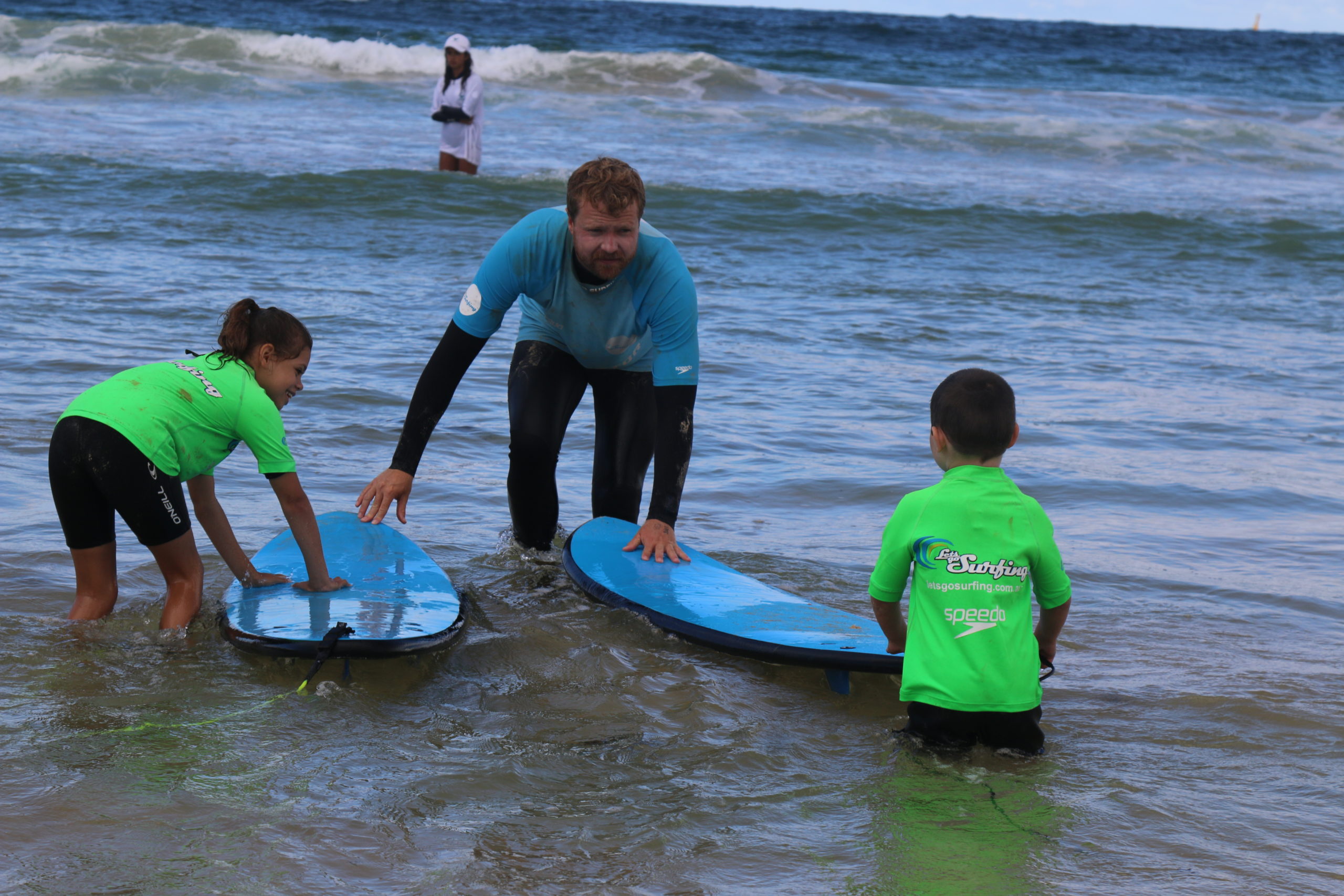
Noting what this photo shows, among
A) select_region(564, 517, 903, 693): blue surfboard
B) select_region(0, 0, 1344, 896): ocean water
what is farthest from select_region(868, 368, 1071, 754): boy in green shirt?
select_region(564, 517, 903, 693): blue surfboard

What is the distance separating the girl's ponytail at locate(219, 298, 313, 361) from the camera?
3.50 metres

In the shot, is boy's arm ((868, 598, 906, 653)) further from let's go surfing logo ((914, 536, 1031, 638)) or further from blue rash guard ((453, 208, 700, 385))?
blue rash guard ((453, 208, 700, 385))

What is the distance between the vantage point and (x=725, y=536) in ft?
16.5

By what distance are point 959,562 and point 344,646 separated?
5.41ft

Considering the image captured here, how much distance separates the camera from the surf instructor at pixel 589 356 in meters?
3.74

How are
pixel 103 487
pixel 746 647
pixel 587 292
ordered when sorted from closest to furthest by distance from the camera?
1. pixel 103 487
2. pixel 746 647
3. pixel 587 292

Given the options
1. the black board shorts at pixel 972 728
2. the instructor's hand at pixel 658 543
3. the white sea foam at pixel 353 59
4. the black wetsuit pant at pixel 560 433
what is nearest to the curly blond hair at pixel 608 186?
the black wetsuit pant at pixel 560 433

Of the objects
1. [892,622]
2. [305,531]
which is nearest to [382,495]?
[305,531]

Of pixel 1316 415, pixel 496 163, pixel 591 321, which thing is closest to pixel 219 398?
pixel 591 321

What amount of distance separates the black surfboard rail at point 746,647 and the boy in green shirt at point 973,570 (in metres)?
0.30

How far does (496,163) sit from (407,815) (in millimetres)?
14141

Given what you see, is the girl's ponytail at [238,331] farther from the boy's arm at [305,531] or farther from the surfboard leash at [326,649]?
the surfboard leash at [326,649]

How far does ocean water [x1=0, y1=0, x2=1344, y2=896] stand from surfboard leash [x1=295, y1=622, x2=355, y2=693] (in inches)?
3.3

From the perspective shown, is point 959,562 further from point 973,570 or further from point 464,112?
point 464,112
